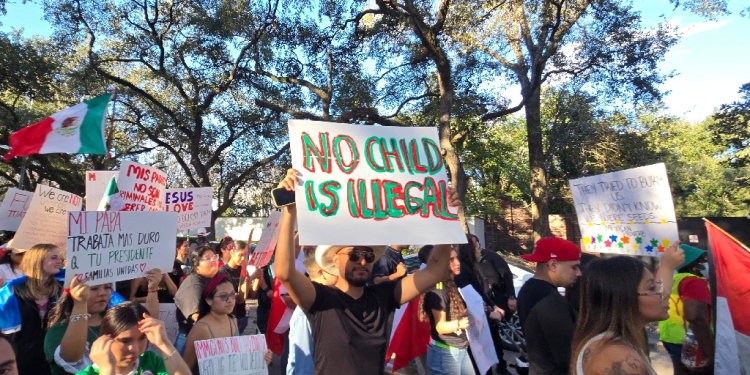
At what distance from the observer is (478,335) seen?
13.8 feet

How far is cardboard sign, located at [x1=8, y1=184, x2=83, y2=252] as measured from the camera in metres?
5.29

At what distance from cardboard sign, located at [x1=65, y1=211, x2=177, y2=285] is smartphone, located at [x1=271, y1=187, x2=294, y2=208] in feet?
5.64

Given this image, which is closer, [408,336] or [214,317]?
[214,317]

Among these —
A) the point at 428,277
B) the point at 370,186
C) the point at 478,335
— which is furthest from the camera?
the point at 478,335

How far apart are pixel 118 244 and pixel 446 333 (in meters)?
2.62

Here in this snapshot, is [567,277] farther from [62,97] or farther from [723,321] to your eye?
[62,97]

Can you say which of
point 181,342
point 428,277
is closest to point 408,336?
point 428,277

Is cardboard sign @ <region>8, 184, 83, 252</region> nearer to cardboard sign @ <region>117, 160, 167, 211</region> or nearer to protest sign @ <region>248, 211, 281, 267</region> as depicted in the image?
cardboard sign @ <region>117, 160, 167, 211</region>

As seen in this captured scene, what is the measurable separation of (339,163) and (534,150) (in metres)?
14.9

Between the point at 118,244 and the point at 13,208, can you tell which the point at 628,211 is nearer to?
the point at 118,244

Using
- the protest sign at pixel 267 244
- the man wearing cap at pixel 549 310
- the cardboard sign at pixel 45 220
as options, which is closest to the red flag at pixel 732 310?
the man wearing cap at pixel 549 310

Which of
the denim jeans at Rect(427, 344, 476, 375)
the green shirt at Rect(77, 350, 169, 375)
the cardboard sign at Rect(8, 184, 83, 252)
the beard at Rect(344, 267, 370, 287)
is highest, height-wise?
the cardboard sign at Rect(8, 184, 83, 252)

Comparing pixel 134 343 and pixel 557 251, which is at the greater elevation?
pixel 557 251

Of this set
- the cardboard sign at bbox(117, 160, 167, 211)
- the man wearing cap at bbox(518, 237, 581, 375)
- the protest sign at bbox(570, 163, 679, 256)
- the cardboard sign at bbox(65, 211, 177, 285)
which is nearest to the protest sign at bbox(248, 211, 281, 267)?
the cardboard sign at bbox(65, 211, 177, 285)
